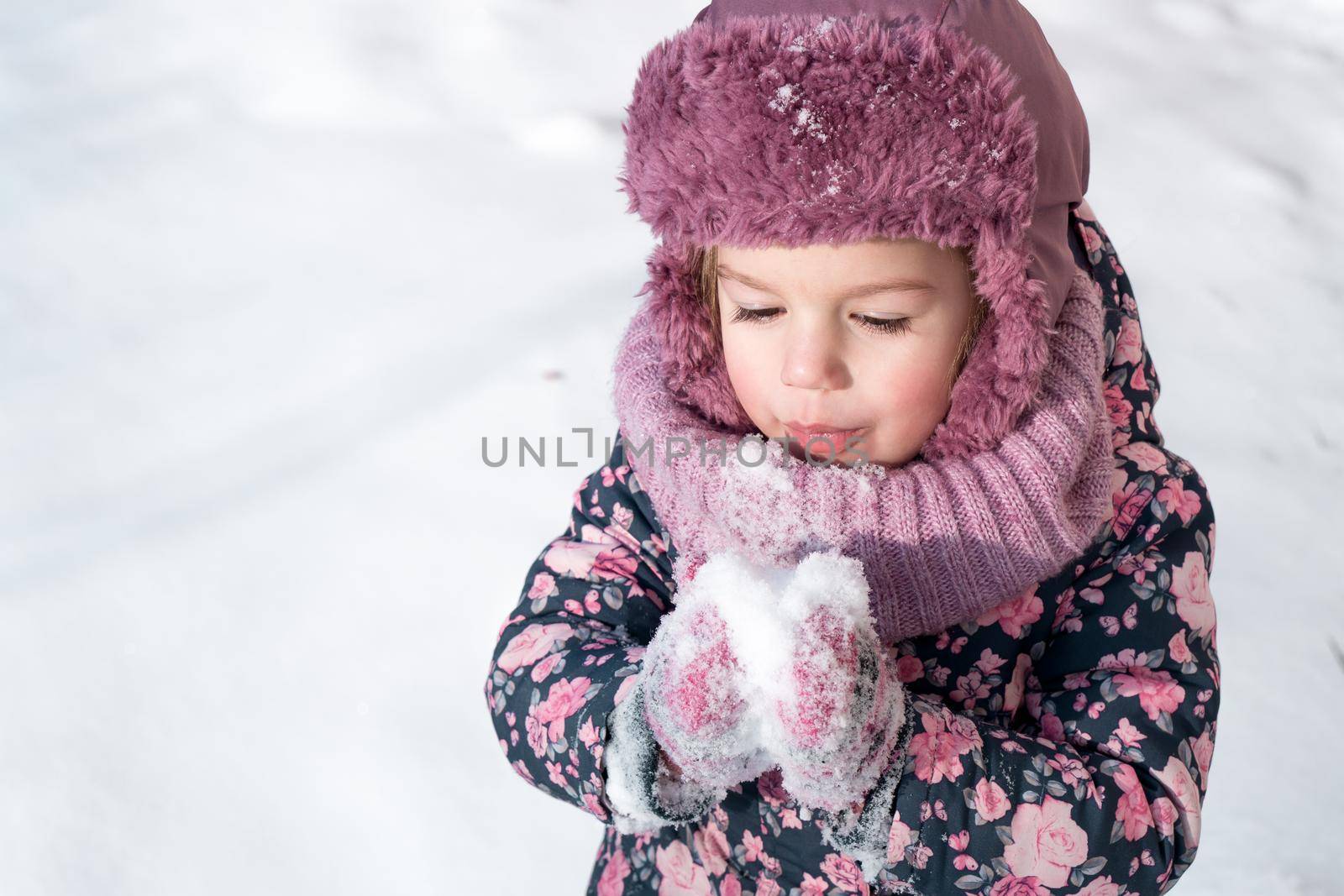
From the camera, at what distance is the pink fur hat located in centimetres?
78

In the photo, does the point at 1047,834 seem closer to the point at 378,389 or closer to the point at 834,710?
the point at 834,710

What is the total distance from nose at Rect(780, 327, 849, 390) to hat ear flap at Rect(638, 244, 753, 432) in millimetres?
126

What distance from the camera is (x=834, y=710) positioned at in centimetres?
74

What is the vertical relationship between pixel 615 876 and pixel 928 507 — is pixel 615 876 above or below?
below

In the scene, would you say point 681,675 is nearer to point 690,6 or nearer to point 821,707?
point 821,707

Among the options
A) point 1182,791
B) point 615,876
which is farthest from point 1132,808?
point 615,876

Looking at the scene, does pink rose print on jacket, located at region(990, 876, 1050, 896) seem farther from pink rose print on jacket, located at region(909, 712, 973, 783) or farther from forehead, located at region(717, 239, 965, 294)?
forehead, located at region(717, 239, 965, 294)

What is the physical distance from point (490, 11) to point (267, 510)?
1541mm

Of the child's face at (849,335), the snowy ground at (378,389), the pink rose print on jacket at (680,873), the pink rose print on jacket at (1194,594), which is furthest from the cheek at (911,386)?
the snowy ground at (378,389)

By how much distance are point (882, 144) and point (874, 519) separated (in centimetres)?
27

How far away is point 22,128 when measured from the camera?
262 cm

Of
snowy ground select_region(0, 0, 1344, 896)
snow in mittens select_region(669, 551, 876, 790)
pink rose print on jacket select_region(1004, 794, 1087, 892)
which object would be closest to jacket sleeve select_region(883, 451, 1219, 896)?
pink rose print on jacket select_region(1004, 794, 1087, 892)

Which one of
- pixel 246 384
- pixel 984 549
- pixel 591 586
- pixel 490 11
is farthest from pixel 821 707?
pixel 490 11

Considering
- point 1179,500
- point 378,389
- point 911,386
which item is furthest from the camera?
point 378,389
